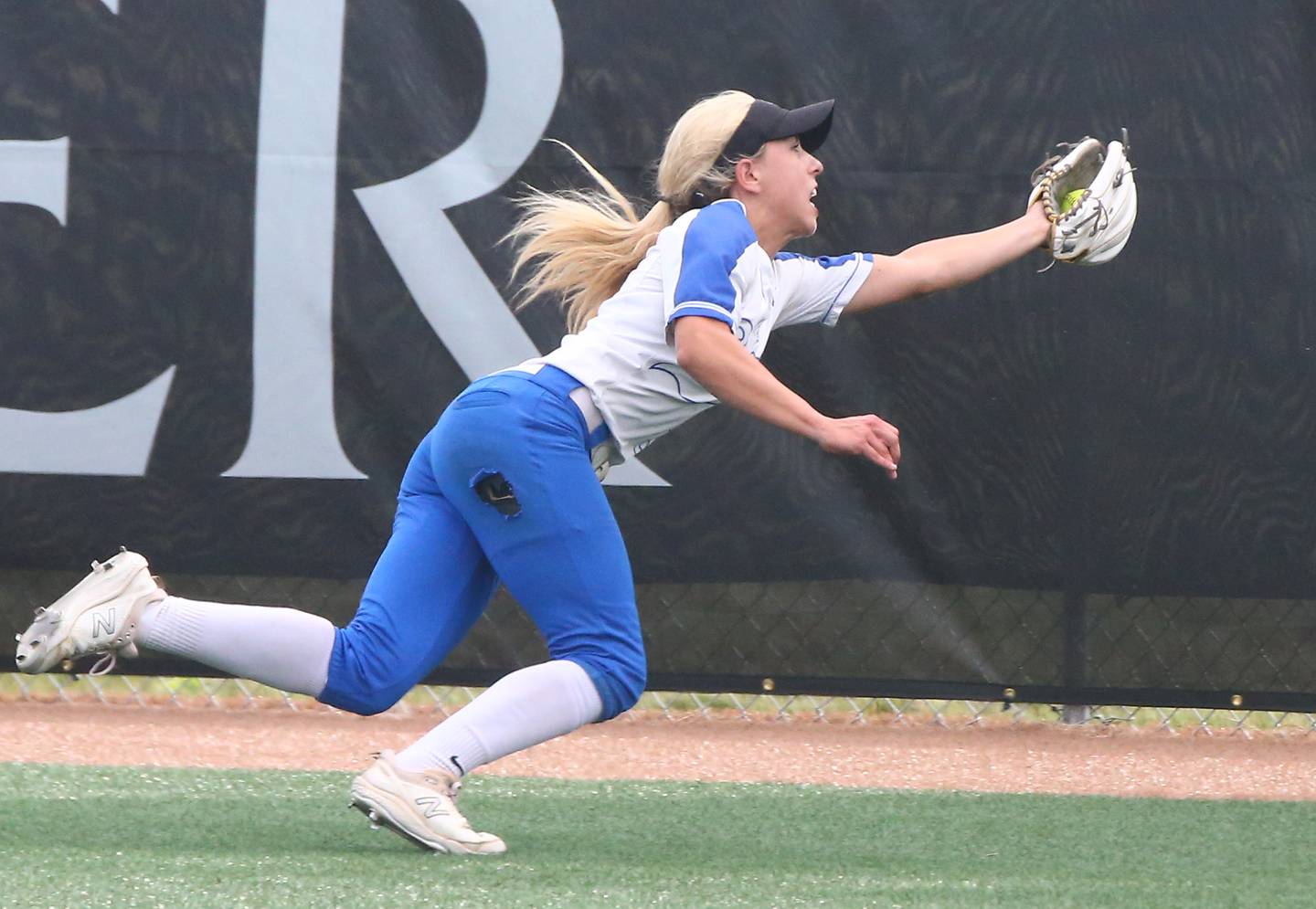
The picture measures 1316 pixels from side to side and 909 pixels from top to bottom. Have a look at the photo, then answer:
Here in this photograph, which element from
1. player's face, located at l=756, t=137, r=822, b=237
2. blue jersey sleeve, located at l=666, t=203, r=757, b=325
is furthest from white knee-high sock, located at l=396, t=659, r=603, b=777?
player's face, located at l=756, t=137, r=822, b=237

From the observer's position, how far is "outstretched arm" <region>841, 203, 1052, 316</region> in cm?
346

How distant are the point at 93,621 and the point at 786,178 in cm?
140

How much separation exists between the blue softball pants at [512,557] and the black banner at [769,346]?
1606 mm

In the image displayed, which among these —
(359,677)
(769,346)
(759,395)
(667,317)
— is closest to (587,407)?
(667,317)

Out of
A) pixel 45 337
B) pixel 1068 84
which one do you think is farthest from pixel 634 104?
pixel 45 337

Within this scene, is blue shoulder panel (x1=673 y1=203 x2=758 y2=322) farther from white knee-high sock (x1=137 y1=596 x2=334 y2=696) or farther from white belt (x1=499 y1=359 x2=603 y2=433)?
white knee-high sock (x1=137 y1=596 x2=334 y2=696)

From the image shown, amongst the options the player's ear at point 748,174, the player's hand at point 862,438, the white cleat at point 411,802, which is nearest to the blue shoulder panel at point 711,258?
the player's ear at point 748,174

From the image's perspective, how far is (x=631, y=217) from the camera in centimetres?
350

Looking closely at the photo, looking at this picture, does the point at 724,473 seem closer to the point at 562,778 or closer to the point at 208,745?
the point at 562,778

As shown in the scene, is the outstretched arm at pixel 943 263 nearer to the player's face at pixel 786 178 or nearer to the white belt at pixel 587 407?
the player's face at pixel 786 178

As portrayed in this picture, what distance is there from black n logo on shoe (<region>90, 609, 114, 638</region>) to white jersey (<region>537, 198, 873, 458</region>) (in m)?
0.84

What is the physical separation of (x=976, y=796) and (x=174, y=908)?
2053 millimetres

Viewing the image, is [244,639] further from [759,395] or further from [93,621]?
[759,395]

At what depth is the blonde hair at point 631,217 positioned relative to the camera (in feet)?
10.7
